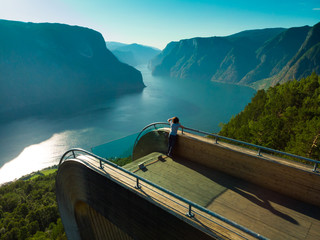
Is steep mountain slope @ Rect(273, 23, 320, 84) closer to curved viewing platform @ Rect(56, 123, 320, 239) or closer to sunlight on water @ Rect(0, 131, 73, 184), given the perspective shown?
sunlight on water @ Rect(0, 131, 73, 184)

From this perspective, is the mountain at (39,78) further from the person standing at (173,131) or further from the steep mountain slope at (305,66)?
the steep mountain slope at (305,66)

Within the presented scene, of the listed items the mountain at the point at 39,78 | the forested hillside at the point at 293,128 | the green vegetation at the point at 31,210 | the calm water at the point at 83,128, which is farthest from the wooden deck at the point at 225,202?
the mountain at the point at 39,78

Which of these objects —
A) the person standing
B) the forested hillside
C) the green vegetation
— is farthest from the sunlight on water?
the person standing

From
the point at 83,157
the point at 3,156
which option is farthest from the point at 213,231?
the point at 3,156

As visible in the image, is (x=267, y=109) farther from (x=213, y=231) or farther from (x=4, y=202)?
(x=4, y=202)

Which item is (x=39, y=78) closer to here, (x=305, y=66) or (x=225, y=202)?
(x=225, y=202)

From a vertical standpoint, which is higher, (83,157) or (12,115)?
(83,157)
